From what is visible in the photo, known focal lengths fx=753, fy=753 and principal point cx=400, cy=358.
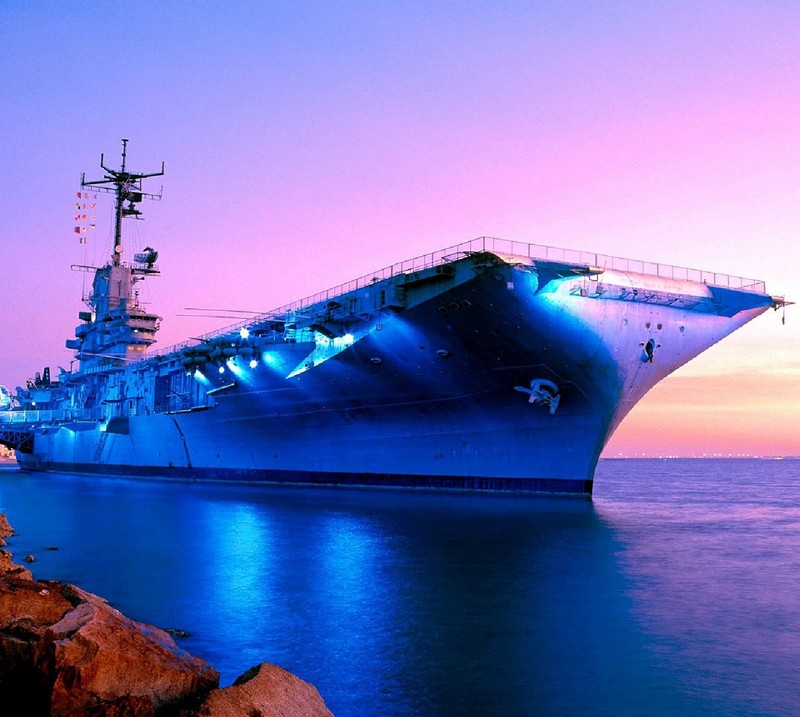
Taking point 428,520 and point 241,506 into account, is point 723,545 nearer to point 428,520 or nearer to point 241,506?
point 428,520

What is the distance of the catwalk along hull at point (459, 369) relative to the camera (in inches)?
790

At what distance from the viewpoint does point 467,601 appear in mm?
8844

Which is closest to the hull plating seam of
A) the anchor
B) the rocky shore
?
the anchor

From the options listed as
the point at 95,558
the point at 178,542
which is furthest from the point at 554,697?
the point at 178,542

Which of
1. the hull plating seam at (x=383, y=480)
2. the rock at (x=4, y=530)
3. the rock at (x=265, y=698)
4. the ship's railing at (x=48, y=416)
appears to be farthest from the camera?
the ship's railing at (x=48, y=416)

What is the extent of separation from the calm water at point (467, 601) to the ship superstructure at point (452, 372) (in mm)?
4470

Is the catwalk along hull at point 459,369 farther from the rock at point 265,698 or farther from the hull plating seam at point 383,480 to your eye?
the rock at point 265,698

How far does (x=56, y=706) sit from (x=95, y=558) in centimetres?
859

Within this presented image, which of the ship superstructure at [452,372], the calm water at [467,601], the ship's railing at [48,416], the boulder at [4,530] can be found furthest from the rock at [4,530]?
the ship's railing at [48,416]

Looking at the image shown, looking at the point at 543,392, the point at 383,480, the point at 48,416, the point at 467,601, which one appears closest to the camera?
the point at 467,601

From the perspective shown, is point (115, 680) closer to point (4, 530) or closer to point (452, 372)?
point (4, 530)

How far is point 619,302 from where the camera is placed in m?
20.6

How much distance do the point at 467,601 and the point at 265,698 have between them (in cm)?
503

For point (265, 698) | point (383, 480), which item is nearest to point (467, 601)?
point (265, 698)
